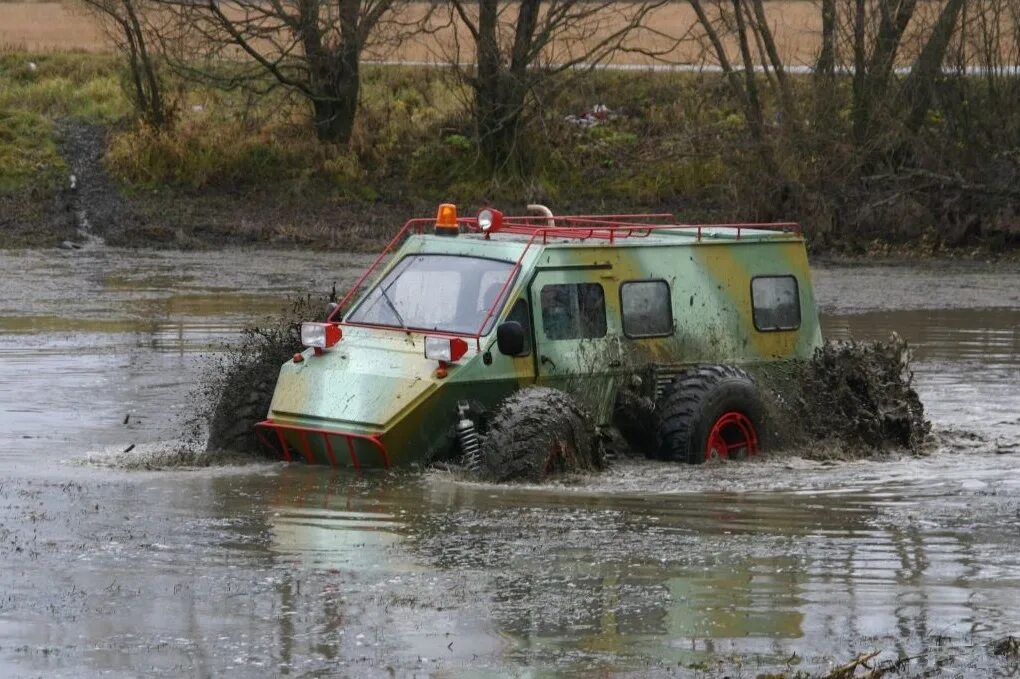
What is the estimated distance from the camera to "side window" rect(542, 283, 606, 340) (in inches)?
476

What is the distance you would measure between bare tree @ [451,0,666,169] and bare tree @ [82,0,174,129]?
17.4ft

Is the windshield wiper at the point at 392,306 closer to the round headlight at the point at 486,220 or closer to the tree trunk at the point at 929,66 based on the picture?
the round headlight at the point at 486,220

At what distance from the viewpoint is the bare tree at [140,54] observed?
31.9m

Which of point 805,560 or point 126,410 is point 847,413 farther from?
point 126,410

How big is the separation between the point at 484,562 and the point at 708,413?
138 inches

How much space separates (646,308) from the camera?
12.6 metres

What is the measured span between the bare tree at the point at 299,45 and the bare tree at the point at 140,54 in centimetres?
84

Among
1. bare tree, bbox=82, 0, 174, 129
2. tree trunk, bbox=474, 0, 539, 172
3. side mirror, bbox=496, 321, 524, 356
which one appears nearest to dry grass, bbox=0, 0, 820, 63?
tree trunk, bbox=474, 0, 539, 172

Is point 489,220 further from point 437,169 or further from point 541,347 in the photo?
point 437,169

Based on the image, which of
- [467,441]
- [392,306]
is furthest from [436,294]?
[467,441]

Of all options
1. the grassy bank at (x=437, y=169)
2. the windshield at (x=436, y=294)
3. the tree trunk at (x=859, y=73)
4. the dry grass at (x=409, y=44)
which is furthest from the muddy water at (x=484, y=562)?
the dry grass at (x=409, y=44)

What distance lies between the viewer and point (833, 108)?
2938 centimetres

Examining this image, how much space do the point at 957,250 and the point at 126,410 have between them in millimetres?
17218

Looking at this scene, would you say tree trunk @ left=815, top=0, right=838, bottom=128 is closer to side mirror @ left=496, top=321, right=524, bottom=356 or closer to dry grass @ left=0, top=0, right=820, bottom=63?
dry grass @ left=0, top=0, right=820, bottom=63
